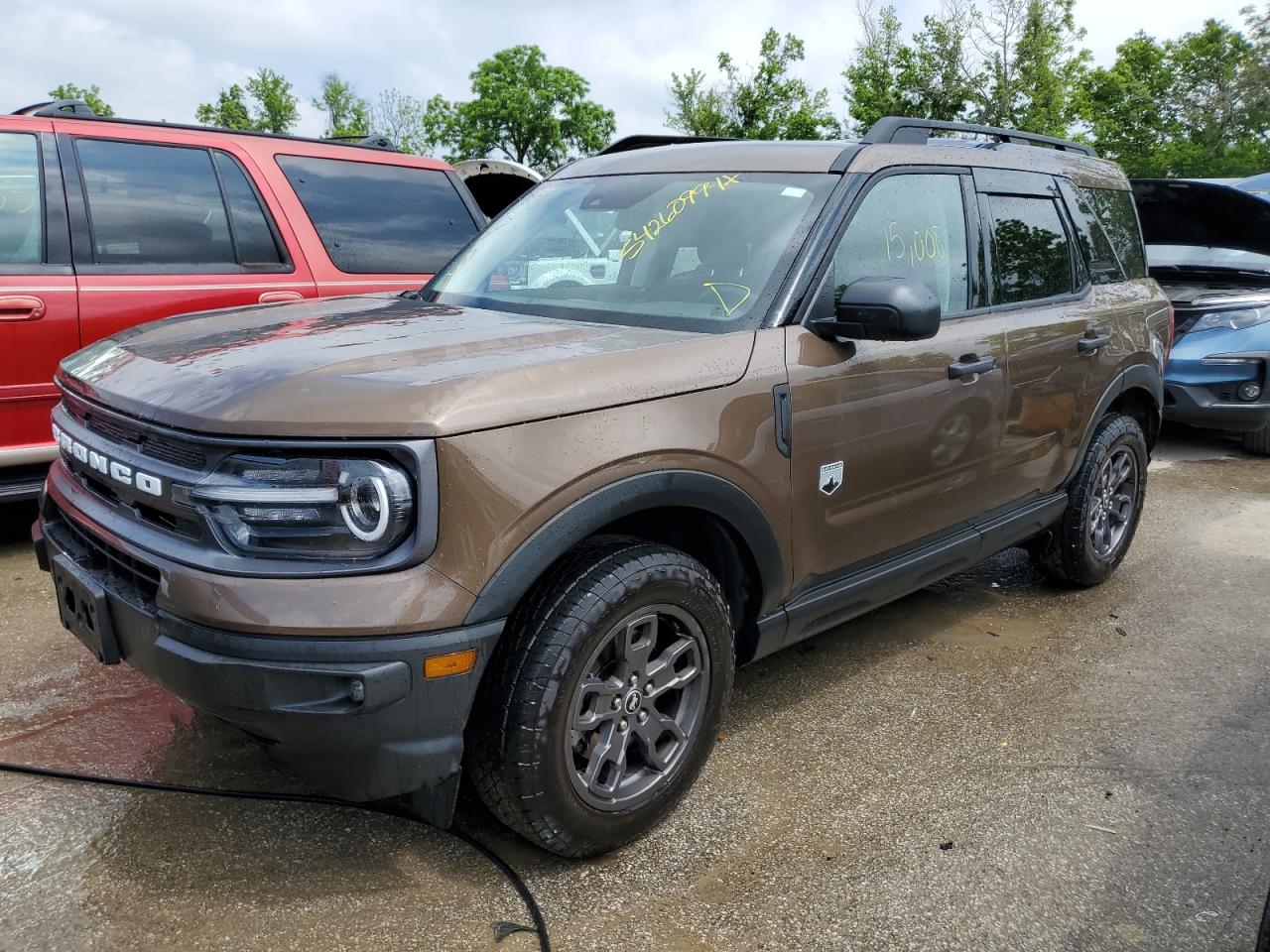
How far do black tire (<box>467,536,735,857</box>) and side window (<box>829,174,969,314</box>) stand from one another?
1.07 meters

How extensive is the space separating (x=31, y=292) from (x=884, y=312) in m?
3.43

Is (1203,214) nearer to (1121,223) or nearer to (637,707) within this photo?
(1121,223)

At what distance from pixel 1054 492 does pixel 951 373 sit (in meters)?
1.15

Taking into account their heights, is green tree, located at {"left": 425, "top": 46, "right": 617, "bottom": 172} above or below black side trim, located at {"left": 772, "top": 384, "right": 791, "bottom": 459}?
above

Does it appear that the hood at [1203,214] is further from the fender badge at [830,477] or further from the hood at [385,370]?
the hood at [385,370]

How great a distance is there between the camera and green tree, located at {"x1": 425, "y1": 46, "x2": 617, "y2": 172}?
50.7 meters

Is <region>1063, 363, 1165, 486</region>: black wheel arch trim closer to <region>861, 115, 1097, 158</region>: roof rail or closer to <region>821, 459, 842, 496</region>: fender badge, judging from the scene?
<region>861, 115, 1097, 158</region>: roof rail

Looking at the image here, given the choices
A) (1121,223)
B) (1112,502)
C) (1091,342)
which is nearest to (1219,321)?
(1121,223)

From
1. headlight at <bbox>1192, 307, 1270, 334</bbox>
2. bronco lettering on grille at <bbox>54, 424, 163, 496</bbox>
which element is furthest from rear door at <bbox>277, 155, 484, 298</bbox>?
headlight at <bbox>1192, 307, 1270, 334</bbox>

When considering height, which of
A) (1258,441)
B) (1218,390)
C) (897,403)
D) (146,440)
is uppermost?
(146,440)

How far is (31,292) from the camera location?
408 centimetres

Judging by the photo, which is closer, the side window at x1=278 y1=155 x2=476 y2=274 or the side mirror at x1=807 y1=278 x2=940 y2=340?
the side mirror at x1=807 y1=278 x2=940 y2=340

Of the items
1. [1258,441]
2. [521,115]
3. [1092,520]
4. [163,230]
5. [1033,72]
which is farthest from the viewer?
[521,115]

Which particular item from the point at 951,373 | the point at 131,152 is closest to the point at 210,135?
the point at 131,152
